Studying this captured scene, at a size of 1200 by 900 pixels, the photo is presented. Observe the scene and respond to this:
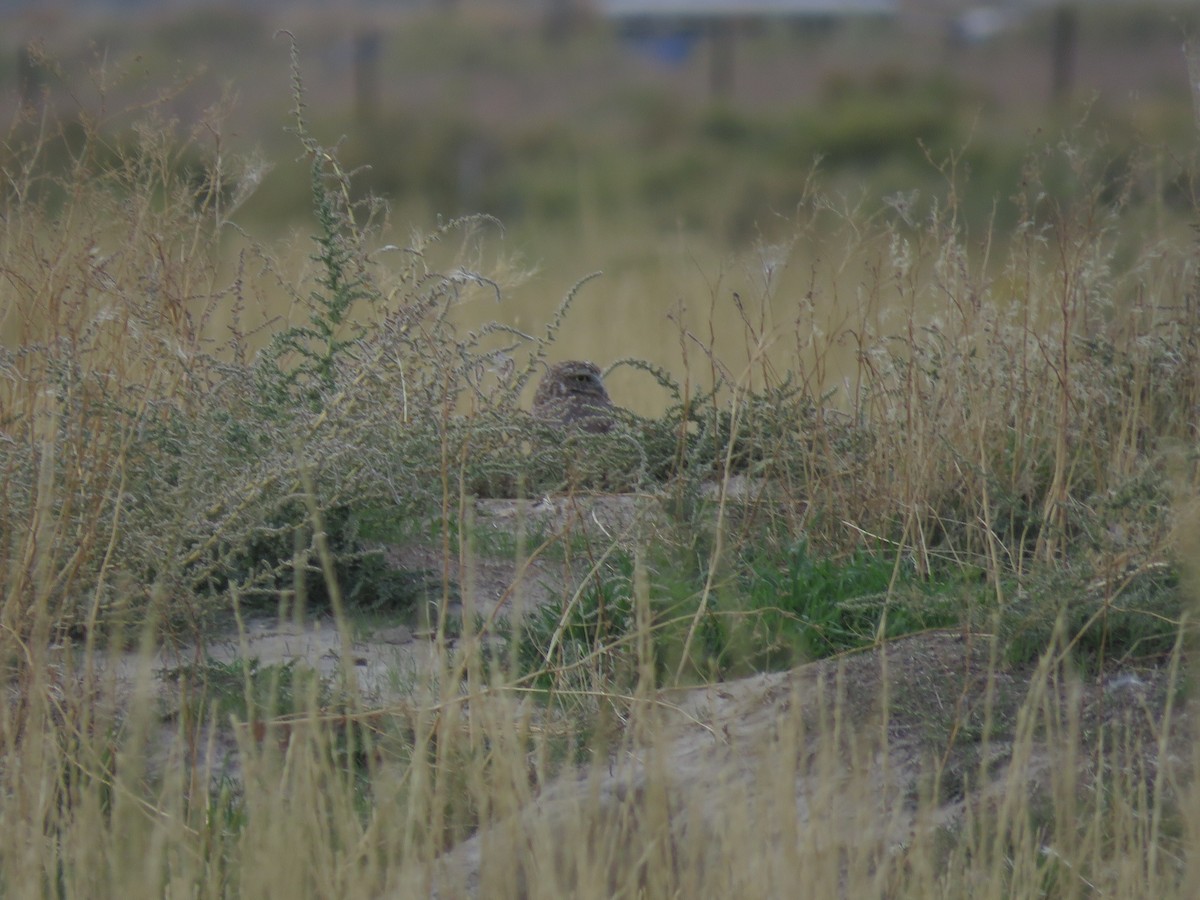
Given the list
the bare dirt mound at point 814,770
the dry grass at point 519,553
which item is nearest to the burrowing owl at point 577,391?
the dry grass at point 519,553

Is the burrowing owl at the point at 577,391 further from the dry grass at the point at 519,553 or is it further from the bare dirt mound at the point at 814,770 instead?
the bare dirt mound at the point at 814,770

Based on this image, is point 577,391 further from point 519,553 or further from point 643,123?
point 643,123

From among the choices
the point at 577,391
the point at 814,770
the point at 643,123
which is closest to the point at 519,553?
the point at 814,770

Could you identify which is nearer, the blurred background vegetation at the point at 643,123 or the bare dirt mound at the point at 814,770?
the bare dirt mound at the point at 814,770

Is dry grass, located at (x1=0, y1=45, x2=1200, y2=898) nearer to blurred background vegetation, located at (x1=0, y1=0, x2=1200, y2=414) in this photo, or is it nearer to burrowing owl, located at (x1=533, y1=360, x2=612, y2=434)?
burrowing owl, located at (x1=533, y1=360, x2=612, y2=434)

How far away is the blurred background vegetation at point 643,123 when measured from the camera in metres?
4.91

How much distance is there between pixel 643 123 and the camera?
94.5 ft

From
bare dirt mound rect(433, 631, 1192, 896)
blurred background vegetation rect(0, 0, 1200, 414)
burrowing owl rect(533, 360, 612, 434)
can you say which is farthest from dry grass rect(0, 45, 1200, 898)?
blurred background vegetation rect(0, 0, 1200, 414)

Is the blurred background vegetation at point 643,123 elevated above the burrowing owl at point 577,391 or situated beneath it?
elevated above

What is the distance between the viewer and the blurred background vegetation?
4.91 metres

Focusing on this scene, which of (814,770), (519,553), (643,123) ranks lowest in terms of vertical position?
(814,770)

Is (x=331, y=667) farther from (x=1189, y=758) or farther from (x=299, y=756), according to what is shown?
(x=1189, y=758)

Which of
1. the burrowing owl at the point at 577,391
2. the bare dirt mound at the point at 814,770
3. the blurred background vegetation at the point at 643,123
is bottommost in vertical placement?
the bare dirt mound at the point at 814,770

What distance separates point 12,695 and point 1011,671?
2120 millimetres
